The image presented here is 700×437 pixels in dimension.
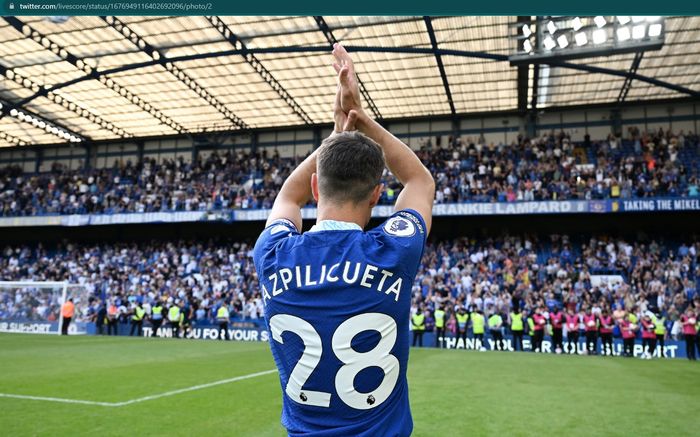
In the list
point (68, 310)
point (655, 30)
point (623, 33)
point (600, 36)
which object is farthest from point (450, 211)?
point (68, 310)

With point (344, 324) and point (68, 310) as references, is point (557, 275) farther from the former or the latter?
point (344, 324)

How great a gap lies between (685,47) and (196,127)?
1180 inches

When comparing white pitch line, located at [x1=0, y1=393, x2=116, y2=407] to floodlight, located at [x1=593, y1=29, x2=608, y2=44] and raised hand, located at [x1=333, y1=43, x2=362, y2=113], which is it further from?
floodlight, located at [x1=593, y1=29, x2=608, y2=44]

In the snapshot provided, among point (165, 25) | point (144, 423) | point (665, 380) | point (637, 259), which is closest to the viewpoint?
point (144, 423)

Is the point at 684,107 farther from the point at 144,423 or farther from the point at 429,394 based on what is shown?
the point at 144,423

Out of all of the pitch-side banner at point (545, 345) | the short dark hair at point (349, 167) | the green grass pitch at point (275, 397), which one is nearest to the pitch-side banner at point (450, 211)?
the pitch-side banner at point (545, 345)

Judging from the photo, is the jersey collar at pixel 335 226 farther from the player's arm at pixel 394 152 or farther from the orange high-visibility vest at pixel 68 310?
the orange high-visibility vest at pixel 68 310

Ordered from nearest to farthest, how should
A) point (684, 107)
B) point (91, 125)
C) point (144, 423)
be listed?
point (144, 423) < point (684, 107) < point (91, 125)

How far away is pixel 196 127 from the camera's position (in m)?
39.1

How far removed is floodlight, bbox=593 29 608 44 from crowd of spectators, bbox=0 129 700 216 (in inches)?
452

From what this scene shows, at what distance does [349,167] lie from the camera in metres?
2.00

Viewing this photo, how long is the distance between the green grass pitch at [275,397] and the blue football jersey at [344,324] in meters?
4.91

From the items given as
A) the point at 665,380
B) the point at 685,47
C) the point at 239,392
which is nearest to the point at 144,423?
the point at 239,392

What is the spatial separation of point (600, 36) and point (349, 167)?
1920 centimetres
